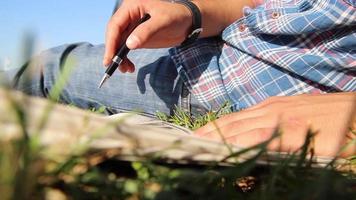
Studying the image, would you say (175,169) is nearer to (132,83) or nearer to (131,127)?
(131,127)

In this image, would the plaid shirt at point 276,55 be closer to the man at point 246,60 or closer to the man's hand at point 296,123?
the man at point 246,60

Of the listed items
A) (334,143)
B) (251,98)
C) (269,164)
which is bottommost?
(251,98)

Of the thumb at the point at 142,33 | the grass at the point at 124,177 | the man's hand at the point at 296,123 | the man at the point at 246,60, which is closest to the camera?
the grass at the point at 124,177

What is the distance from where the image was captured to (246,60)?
4.59 ft

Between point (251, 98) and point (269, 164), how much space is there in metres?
0.93

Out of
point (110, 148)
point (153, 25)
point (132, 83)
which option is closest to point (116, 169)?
point (110, 148)

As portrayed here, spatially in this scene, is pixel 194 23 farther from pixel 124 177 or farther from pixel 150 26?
pixel 124 177

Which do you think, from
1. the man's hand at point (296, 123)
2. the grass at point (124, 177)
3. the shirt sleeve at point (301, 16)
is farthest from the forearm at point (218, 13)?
the grass at point (124, 177)

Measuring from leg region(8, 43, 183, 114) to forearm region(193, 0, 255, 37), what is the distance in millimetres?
207

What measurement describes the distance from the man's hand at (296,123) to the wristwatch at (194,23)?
54cm

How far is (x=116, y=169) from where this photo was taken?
1.29 ft

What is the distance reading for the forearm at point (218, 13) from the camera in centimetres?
150

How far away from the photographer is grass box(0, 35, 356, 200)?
292 millimetres

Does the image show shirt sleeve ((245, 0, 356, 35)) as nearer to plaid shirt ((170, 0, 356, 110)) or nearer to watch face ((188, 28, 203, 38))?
Result: plaid shirt ((170, 0, 356, 110))
